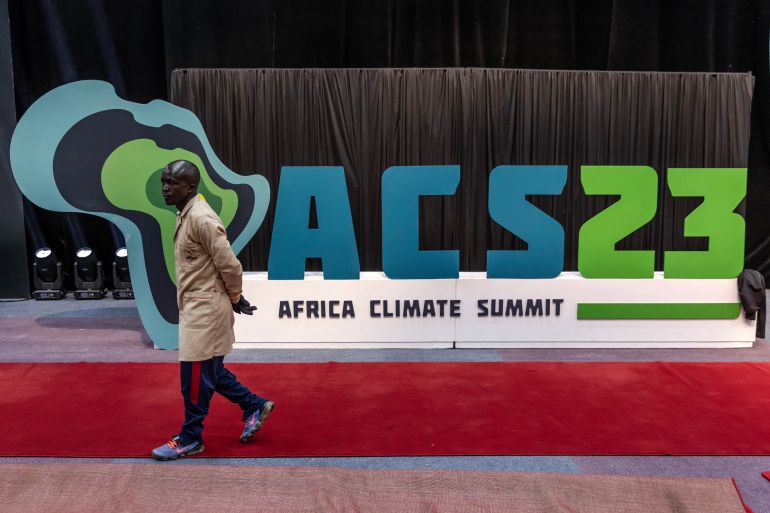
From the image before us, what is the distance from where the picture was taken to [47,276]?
8492 mm

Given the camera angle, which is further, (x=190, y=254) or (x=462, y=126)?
(x=462, y=126)

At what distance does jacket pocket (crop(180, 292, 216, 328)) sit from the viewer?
2939mm

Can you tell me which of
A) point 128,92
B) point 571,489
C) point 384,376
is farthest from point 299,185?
point 128,92

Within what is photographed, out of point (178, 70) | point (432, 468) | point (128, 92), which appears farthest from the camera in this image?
point (128, 92)

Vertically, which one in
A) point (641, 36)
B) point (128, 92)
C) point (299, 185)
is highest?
point (641, 36)

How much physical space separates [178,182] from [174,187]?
3cm

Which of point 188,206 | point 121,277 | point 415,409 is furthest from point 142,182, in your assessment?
point 121,277

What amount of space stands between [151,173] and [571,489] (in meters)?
4.34

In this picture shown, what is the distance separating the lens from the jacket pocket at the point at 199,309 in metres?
2.94

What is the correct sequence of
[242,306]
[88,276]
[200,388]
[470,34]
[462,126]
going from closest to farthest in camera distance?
[200,388] < [242,306] < [462,126] < [470,34] < [88,276]

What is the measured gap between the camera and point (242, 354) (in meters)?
5.23

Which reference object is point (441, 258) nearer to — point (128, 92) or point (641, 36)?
point (641, 36)

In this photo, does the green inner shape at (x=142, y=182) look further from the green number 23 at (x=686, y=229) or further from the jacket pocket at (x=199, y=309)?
the green number 23 at (x=686, y=229)

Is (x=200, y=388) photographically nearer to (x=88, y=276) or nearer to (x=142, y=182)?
(x=142, y=182)
